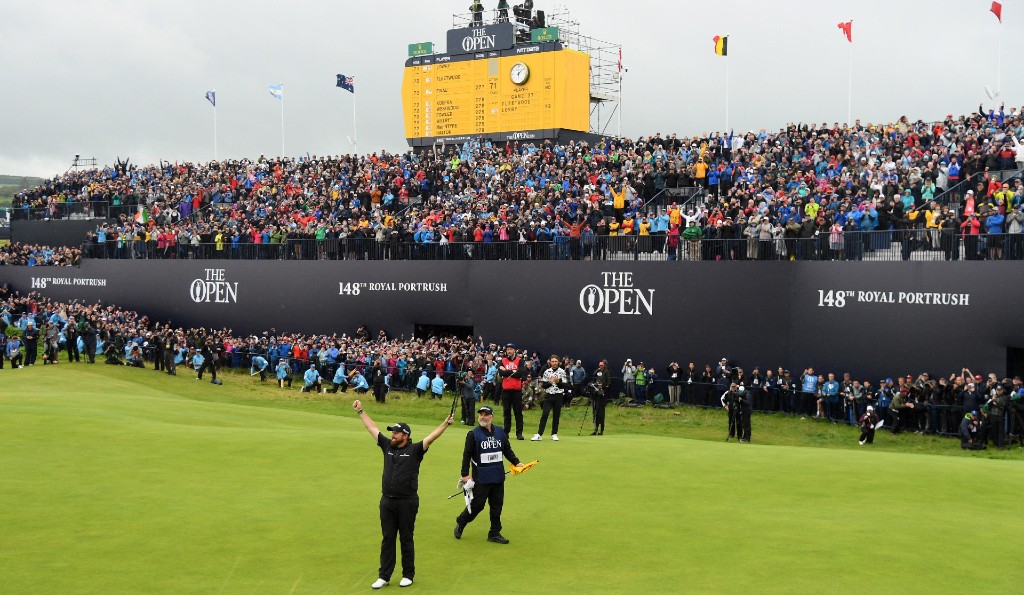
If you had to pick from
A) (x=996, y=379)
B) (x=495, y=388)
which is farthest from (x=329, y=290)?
(x=996, y=379)

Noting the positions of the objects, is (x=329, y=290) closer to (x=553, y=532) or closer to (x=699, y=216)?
(x=699, y=216)

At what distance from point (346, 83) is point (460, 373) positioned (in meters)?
25.5

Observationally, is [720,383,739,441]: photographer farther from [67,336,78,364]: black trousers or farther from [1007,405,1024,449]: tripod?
[67,336,78,364]: black trousers

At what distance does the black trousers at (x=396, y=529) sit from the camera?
1121cm

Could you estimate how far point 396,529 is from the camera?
11.3 meters

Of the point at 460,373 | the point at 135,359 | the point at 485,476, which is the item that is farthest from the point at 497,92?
the point at 485,476

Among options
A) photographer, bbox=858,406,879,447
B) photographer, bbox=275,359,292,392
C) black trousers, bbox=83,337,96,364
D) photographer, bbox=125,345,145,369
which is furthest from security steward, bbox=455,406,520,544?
black trousers, bbox=83,337,96,364

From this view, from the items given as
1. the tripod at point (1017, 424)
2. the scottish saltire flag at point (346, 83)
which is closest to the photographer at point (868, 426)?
the tripod at point (1017, 424)

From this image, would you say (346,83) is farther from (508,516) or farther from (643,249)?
(508,516)

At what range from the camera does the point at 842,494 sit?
52.7ft

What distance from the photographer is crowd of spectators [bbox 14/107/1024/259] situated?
2962cm

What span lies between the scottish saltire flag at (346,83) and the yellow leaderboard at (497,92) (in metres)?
7.09

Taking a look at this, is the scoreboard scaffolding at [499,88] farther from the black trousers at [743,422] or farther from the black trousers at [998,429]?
the black trousers at [998,429]

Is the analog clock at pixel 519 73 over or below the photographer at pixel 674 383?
over
